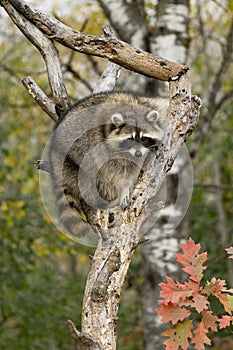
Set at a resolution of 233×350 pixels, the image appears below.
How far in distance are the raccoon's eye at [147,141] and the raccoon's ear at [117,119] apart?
0.15 metres

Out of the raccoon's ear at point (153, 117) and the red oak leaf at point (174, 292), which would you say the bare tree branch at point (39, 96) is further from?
the red oak leaf at point (174, 292)

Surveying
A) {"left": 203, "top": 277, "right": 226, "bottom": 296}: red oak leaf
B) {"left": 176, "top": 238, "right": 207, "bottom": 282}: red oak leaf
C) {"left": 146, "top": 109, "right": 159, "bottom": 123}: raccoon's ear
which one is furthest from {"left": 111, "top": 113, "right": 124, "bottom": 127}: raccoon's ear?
{"left": 203, "top": 277, "right": 226, "bottom": 296}: red oak leaf

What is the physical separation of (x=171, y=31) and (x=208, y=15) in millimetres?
3799

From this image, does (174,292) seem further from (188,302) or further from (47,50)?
(47,50)

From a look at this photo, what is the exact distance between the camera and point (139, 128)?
3891 millimetres

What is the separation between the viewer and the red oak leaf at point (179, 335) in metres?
2.68

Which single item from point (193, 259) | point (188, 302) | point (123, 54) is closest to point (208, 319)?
point (188, 302)

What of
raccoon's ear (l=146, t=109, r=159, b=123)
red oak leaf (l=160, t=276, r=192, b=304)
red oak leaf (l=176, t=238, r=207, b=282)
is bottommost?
red oak leaf (l=160, t=276, r=192, b=304)

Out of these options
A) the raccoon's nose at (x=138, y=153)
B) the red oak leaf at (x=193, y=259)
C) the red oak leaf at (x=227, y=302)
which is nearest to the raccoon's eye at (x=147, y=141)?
the raccoon's nose at (x=138, y=153)

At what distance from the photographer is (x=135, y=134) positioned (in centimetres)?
391

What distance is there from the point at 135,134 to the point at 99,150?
0.22 meters

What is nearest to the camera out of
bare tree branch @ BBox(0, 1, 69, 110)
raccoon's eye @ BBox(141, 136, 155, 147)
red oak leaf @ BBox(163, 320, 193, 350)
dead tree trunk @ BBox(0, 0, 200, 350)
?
dead tree trunk @ BBox(0, 0, 200, 350)

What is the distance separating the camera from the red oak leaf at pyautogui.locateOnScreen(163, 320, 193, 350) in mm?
2678

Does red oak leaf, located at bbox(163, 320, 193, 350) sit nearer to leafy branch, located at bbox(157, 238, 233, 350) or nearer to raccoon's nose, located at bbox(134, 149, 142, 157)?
leafy branch, located at bbox(157, 238, 233, 350)
